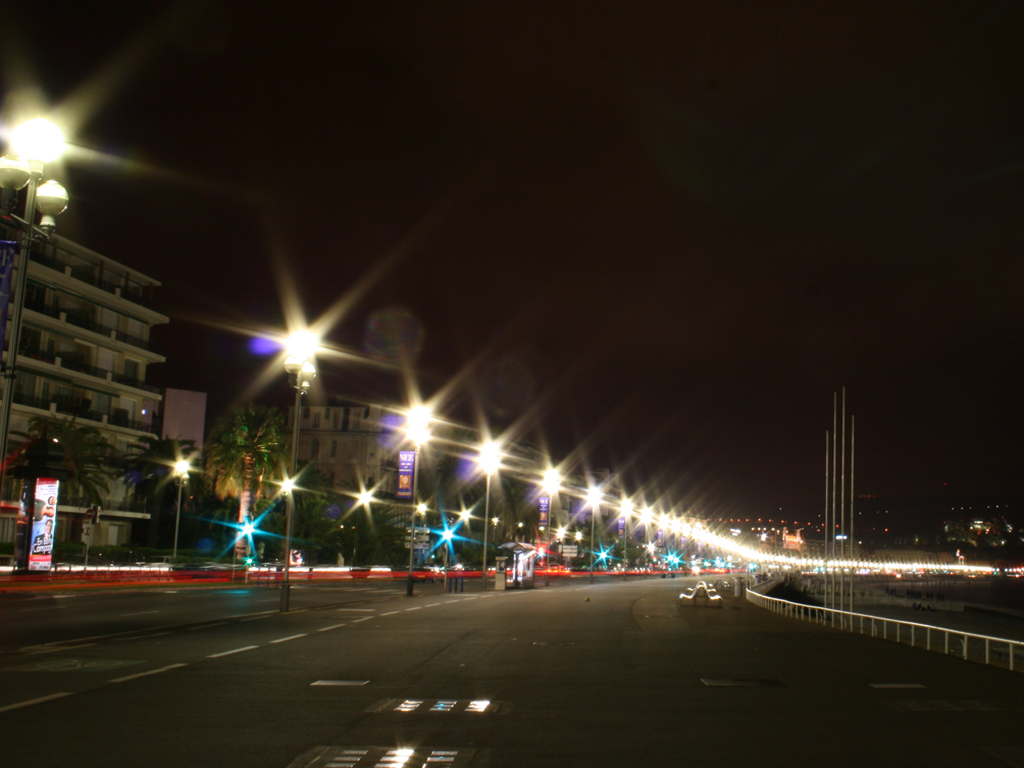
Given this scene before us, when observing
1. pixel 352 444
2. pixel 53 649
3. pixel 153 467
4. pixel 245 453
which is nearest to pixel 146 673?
pixel 53 649

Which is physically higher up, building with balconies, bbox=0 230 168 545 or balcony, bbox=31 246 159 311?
balcony, bbox=31 246 159 311

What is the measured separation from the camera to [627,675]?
45.0 ft

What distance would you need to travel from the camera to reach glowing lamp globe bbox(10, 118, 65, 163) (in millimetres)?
12852

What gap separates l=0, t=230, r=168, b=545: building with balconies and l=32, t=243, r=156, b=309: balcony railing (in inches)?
2.8

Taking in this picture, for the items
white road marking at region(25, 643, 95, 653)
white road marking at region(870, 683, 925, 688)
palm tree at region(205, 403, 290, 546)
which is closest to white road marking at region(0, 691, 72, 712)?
white road marking at region(25, 643, 95, 653)

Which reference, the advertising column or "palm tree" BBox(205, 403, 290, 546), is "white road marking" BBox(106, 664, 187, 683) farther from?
"palm tree" BBox(205, 403, 290, 546)

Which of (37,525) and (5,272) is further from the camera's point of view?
(37,525)

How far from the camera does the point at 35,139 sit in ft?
42.2

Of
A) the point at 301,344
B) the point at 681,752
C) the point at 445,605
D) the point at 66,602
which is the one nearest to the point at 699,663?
the point at 681,752

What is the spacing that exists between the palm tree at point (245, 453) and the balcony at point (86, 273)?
17263 millimetres

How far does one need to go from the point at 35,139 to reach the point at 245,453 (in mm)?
47168

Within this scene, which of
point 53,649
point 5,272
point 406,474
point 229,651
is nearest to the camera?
point 5,272

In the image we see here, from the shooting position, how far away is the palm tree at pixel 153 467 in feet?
229

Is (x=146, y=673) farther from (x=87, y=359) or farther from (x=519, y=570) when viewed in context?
(x=87, y=359)
